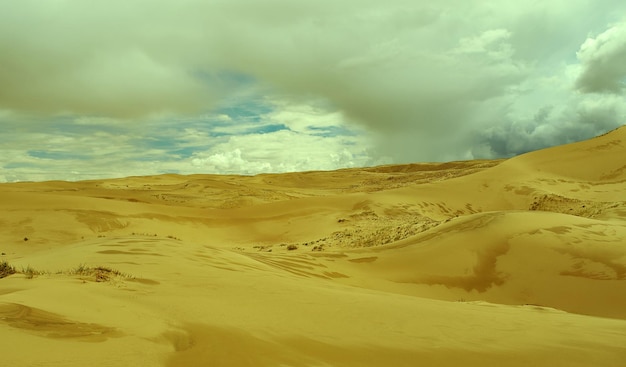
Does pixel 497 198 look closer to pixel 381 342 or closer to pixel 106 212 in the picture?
pixel 106 212

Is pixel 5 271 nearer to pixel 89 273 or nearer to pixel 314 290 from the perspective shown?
pixel 89 273

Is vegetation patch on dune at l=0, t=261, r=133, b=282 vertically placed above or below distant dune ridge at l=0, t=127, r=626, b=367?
above

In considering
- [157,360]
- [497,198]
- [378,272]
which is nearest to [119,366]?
[157,360]

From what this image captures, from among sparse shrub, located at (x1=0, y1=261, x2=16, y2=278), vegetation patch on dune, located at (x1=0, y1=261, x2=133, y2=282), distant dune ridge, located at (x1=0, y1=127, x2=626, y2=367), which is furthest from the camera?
sparse shrub, located at (x1=0, y1=261, x2=16, y2=278)

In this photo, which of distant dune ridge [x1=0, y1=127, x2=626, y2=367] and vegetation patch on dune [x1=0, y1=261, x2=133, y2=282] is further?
vegetation patch on dune [x1=0, y1=261, x2=133, y2=282]

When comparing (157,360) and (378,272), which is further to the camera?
(378,272)

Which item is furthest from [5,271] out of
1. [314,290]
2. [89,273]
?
[314,290]

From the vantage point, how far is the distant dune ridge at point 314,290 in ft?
10.5

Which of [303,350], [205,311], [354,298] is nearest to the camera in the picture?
[303,350]

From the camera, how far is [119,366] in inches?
102

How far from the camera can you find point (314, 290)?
18.7 feet

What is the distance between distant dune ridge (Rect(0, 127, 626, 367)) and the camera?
3.20 m

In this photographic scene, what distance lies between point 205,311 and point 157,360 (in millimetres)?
1360

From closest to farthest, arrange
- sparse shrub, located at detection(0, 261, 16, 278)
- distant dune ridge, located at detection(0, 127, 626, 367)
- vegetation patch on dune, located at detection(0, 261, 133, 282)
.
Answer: distant dune ridge, located at detection(0, 127, 626, 367) → vegetation patch on dune, located at detection(0, 261, 133, 282) → sparse shrub, located at detection(0, 261, 16, 278)
